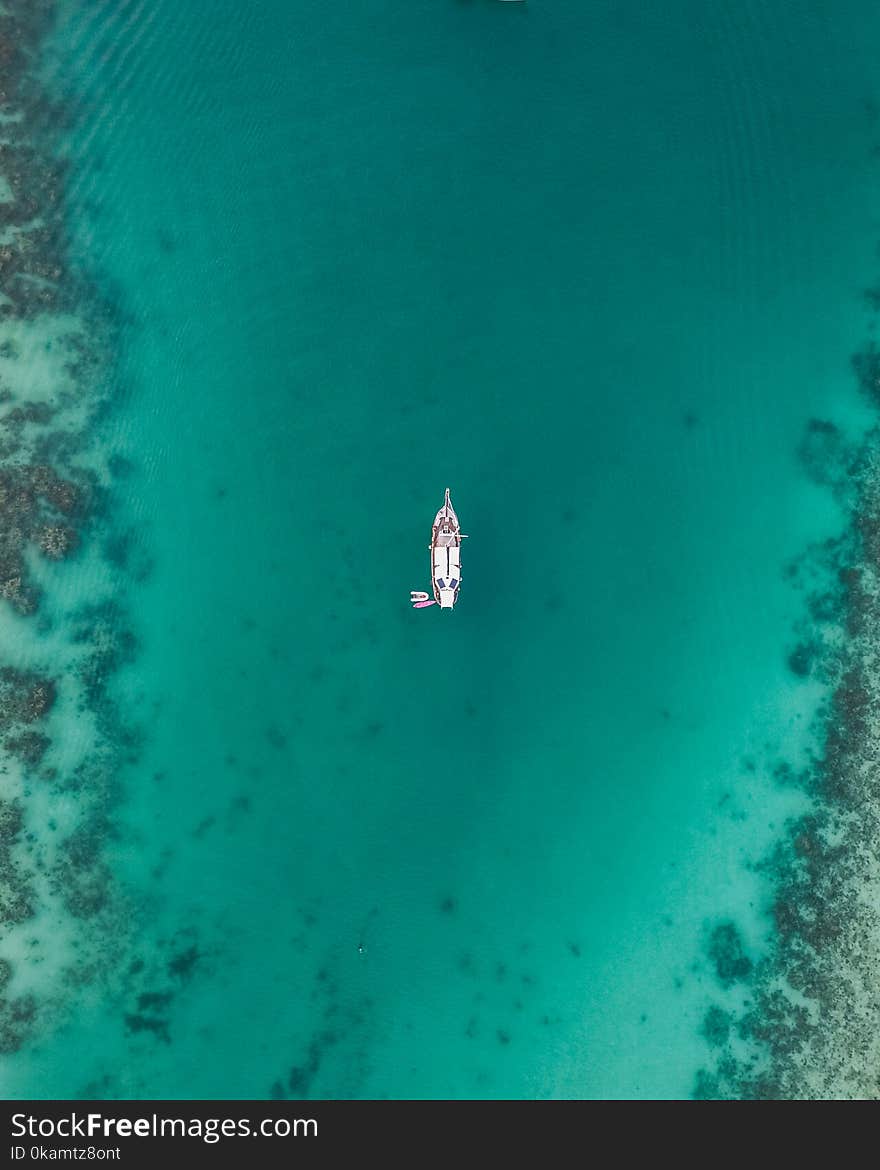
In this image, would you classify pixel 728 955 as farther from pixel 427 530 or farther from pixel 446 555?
pixel 427 530

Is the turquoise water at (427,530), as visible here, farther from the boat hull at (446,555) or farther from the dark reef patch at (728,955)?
the boat hull at (446,555)

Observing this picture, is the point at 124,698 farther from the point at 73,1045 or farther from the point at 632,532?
the point at 632,532

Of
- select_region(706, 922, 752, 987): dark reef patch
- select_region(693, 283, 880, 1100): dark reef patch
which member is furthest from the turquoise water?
select_region(693, 283, 880, 1100): dark reef patch

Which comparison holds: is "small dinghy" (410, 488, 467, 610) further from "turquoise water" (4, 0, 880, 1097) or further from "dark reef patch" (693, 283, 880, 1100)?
"dark reef patch" (693, 283, 880, 1100)

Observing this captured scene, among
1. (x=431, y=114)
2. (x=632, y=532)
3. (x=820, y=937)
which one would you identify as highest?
(x=431, y=114)

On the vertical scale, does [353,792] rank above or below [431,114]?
below

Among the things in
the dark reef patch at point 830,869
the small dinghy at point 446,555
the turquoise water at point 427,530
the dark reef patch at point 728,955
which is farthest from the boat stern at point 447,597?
the dark reef patch at point 728,955
